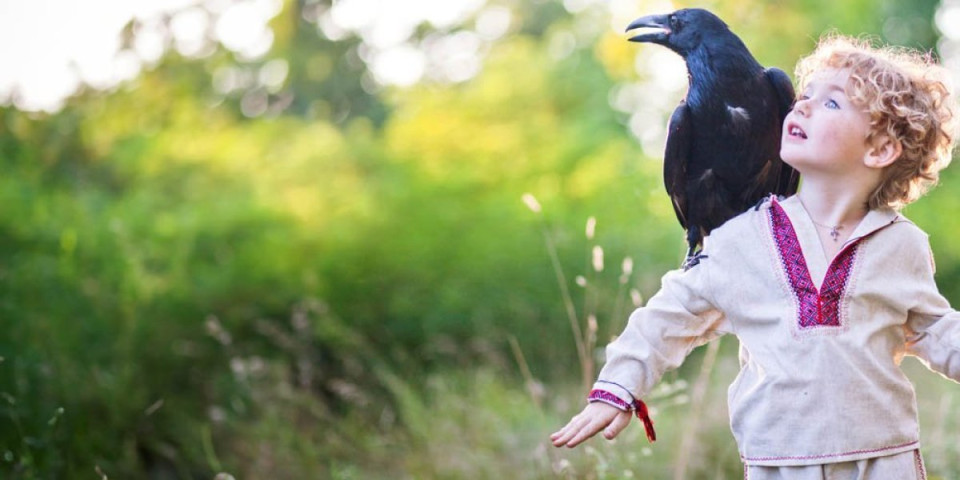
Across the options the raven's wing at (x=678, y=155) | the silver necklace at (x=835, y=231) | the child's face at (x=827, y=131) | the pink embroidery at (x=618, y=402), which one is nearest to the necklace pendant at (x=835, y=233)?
the silver necklace at (x=835, y=231)

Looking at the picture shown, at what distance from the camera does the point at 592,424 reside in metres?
1.95

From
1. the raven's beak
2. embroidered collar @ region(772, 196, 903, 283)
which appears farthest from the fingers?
the raven's beak

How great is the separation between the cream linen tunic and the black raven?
11 centimetres

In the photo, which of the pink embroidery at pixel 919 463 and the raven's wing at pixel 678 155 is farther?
the raven's wing at pixel 678 155

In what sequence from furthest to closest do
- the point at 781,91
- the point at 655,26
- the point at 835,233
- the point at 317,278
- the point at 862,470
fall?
the point at 317,278
the point at 655,26
the point at 781,91
the point at 835,233
the point at 862,470

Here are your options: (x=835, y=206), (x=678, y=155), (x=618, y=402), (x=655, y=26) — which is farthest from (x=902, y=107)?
(x=618, y=402)

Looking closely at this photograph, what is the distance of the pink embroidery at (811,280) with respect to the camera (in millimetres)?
1856

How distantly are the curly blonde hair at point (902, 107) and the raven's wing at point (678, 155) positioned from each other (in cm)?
24

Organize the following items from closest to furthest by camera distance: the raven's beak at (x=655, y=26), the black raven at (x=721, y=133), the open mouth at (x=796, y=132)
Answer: the open mouth at (x=796, y=132), the black raven at (x=721, y=133), the raven's beak at (x=655, y=26)

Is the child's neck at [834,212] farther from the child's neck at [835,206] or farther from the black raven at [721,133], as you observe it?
the black raven at [721,133]

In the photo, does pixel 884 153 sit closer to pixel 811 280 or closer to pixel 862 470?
pixel 811 280

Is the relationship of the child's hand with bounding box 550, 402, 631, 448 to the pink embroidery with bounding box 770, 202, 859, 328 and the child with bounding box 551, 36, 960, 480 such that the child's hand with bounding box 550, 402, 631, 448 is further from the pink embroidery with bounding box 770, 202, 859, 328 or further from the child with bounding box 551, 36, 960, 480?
the pink embroidery with bounding box 770, 202, 859, 328

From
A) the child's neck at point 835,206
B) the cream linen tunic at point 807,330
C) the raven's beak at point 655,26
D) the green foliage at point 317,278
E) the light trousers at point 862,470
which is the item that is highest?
the raven's beak at point 655,26

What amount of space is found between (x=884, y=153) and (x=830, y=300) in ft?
1.00
